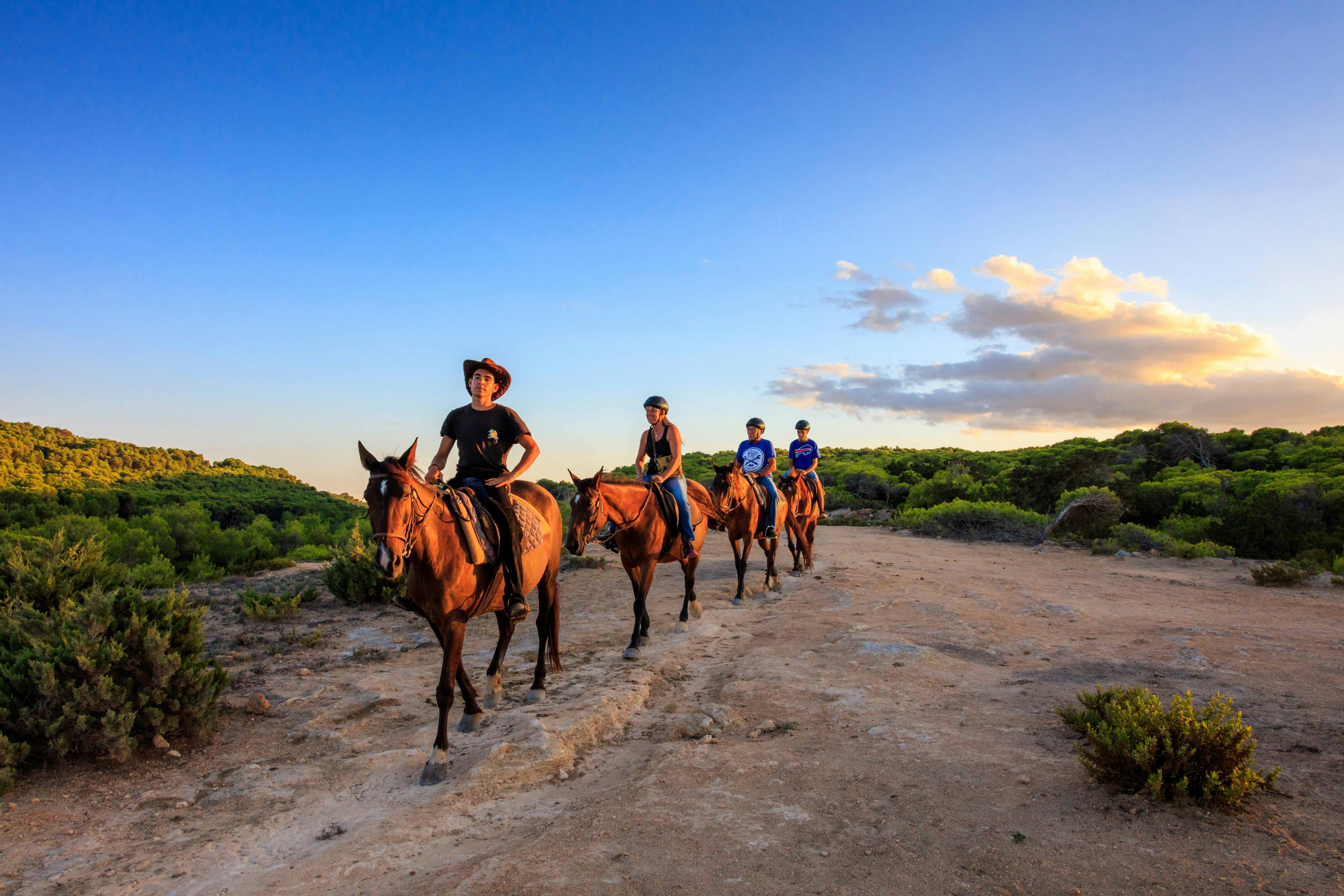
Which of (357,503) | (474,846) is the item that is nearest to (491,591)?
(474,846)

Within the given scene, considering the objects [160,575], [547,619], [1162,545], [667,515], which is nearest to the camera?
[547,619]

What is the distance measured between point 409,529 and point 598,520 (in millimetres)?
3027

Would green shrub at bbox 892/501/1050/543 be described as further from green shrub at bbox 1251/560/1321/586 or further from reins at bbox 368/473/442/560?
reins at bbox 368/473/442/560

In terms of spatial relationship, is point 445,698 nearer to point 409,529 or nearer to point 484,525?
point 484,525

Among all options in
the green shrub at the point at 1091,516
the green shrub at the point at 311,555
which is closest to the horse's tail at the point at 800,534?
the green shrub at the point at 1091,516

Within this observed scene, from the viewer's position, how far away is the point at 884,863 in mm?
3129

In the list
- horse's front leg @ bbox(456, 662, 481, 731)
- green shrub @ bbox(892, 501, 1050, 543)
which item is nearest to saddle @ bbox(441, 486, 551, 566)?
horse's front leg @ bbox(456, 662, 481, 731)

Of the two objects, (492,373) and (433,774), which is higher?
(492,373)

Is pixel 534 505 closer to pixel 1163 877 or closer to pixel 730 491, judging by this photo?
pixel 730 491

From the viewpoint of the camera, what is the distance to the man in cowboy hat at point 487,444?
218 inches

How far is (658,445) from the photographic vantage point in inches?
339

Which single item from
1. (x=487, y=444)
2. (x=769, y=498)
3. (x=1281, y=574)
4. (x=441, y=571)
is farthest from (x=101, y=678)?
(x=1281, y=574)

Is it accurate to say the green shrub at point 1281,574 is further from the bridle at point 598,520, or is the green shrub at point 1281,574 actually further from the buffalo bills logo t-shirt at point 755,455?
the bridle at point 598,520

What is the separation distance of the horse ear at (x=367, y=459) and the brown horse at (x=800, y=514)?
340 inches
